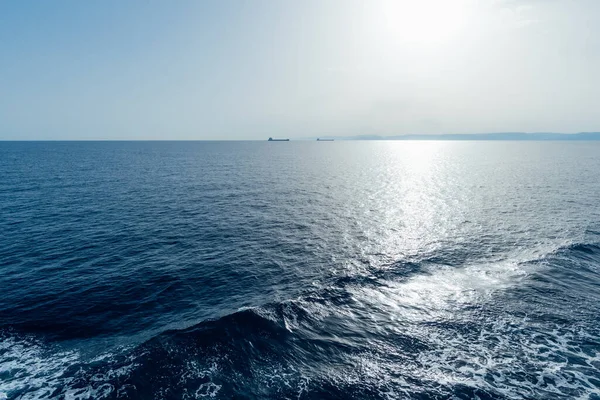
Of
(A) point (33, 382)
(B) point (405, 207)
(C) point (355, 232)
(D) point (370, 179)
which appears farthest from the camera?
(D) point (370, 179)

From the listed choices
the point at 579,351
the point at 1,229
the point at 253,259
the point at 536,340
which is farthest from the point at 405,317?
the point at 1,229

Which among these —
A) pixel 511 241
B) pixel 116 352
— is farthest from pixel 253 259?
pixel 511 241

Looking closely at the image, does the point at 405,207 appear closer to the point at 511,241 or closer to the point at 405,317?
the point at 511,241

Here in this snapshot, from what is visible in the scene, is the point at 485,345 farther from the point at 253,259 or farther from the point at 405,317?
the point at 253,259

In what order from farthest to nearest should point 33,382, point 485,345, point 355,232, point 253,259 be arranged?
point 355,232 → point 253,259 → point 485,345 → point 33,382

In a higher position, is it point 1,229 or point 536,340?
point 1,229

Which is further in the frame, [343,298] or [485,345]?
[343,298]
